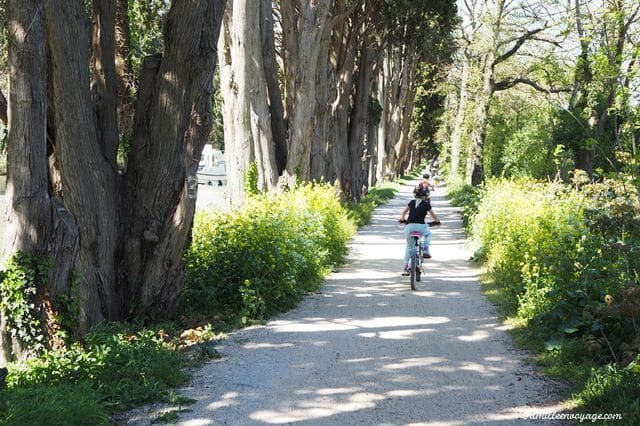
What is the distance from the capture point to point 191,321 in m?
8.50

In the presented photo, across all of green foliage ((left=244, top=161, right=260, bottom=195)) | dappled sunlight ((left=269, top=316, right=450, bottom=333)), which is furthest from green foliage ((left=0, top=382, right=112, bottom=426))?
green foliage ((left=244, top=161, right=260, bottom=195))

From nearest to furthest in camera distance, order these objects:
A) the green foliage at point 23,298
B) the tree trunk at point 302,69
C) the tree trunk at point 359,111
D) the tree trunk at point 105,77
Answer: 1. the green foliage at point 23,298
2. the tree trunk at point 105,77
3. the tree trunk at point 302,69
4. the tree trunk at point 359,111

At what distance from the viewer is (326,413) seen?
5.32 metres

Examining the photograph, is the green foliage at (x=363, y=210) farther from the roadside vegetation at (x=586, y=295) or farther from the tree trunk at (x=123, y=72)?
the tree trunk at (x=123, y=72)

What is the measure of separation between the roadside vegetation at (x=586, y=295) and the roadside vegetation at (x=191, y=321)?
128 inches

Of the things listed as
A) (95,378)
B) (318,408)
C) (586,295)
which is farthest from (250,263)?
(586,295)

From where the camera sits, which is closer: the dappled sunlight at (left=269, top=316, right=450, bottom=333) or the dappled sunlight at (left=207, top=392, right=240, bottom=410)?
the dappled sunlight at (left=207, top=392, right=240, bottom=410)

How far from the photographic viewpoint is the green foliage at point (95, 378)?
4.71 meters

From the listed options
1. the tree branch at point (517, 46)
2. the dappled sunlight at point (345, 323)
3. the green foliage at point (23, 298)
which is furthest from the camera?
the tree branch at point (517, 46)

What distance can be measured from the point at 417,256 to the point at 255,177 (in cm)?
627

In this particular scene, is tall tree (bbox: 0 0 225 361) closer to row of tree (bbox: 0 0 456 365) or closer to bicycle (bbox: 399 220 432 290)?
row of tree (bbox: 0 0 456 365)

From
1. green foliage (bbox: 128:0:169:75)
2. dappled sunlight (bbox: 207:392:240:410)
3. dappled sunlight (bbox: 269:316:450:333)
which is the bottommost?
dappled sunlight (bbox: 269:316:450:333)

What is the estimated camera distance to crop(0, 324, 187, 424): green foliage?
4.71m

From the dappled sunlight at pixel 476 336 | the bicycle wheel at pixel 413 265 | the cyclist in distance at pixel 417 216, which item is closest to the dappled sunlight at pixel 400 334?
the dappled sunlight at pixel 476 336
